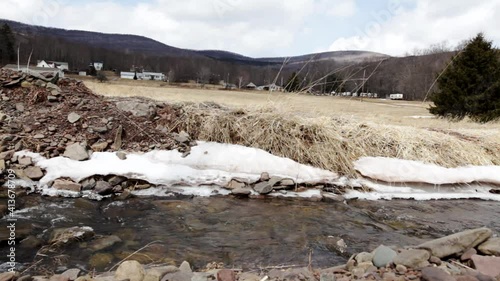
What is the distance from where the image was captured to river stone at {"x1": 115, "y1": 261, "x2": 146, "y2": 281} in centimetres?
233

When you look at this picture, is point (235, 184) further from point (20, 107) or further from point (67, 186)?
point (20, 107)

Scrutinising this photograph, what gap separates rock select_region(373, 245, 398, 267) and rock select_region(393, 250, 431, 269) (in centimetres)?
4

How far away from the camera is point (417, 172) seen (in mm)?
6348

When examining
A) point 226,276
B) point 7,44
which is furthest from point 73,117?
point 7,44

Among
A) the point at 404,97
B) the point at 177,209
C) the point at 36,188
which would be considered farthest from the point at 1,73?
the point at 404,97

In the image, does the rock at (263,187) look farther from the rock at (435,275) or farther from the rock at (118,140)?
the rock at (435,275)

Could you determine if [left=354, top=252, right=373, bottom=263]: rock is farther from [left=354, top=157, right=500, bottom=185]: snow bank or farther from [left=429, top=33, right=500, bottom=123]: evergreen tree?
[left=429, top=33, right=500, bottom=123]: evergreen tree

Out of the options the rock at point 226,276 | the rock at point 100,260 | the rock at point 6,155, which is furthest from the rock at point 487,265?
the rock at point 6,155

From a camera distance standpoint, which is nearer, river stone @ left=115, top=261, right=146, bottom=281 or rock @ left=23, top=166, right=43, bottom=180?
river stone @ left=115, top=261, right=146, bottom=281

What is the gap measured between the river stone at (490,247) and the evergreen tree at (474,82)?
13.3 m

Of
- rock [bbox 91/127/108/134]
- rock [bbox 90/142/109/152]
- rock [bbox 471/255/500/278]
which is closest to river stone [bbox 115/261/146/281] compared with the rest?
rock [bbox 471/255/500/278]

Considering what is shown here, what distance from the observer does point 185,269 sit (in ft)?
8.60

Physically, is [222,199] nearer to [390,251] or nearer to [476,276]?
[390,251]

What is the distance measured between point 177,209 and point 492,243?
3.54 m
